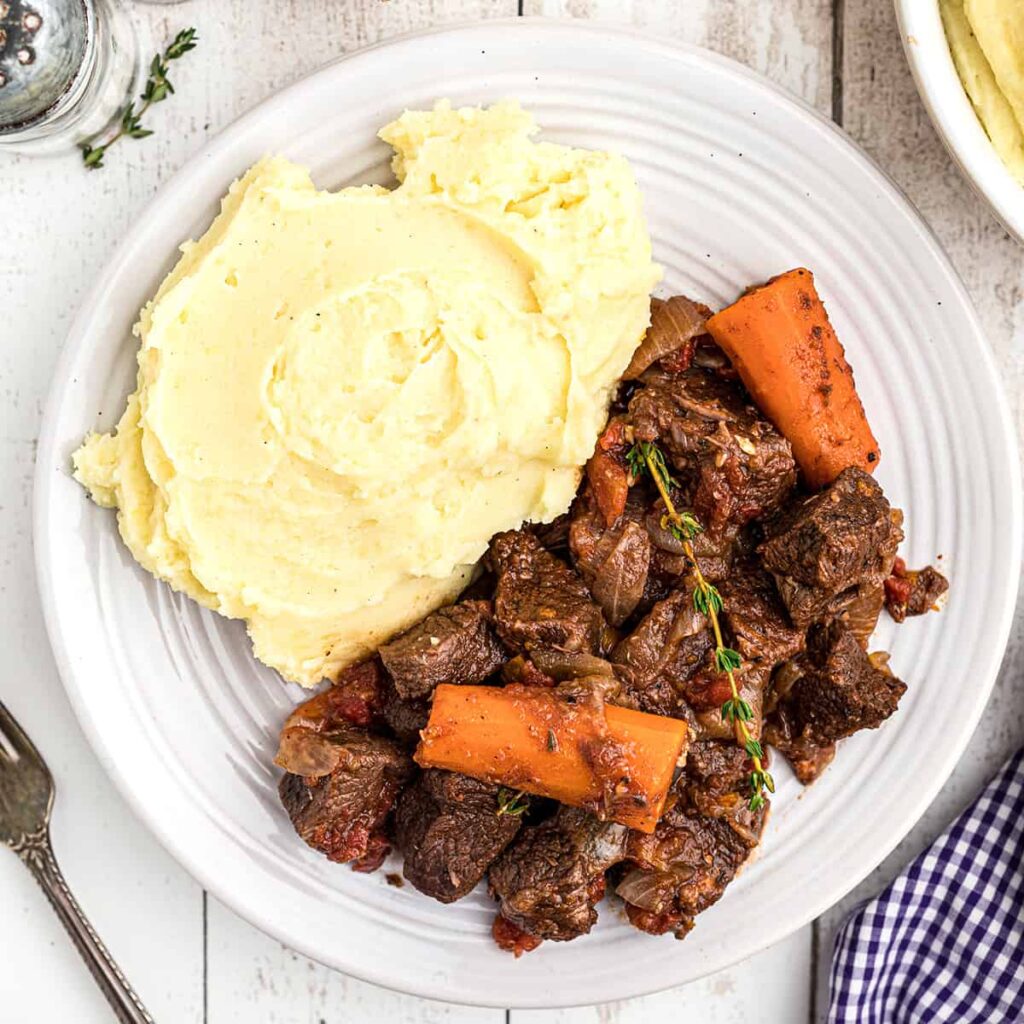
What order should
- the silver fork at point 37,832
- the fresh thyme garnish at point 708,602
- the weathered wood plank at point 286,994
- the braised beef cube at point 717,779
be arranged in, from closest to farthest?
the fresh thyme garnish at point 708,602 → the braised beef cube at point 717,779 → the silver fork at point 37,832 → the weathered wood plank at point 286,994

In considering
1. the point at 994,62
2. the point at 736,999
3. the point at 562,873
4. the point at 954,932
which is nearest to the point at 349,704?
the point at 562,873

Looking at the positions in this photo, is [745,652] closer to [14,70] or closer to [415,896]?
[415,896]

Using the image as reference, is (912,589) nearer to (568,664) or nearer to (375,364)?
(568,664)

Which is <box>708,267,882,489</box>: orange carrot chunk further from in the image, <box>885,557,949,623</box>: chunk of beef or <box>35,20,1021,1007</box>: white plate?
<box>885,557,949,623</box>: chunk of beef

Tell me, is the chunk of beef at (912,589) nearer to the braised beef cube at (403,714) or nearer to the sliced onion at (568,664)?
the sliced onion at (568,664)

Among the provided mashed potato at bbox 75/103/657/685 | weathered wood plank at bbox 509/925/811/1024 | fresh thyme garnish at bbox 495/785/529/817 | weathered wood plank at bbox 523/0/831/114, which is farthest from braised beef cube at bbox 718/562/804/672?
weathered wood plank at bbox 523/0/831/114

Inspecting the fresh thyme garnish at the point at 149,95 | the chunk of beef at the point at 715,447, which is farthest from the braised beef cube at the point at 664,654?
the fresh thyme garnish at the point at 149,95
